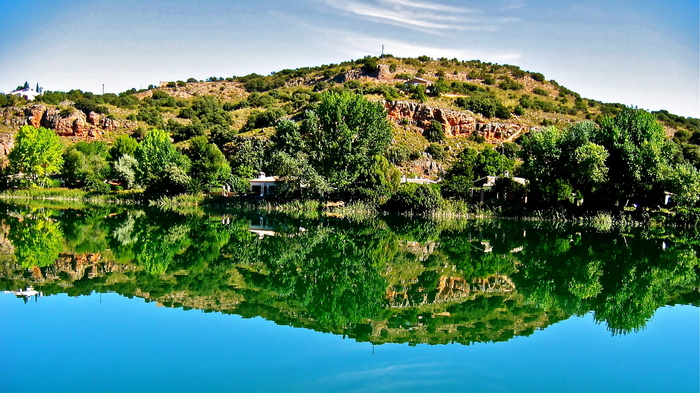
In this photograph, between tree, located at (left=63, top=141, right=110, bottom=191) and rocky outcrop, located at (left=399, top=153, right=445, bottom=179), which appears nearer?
tree, located at (left=63, top=141, right=110, bottom=191)

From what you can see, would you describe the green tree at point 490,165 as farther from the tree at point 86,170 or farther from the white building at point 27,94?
the white building at point 27,94

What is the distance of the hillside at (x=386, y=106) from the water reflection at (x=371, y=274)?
36.4m

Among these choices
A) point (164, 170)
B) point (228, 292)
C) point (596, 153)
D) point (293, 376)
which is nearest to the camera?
point (293, 376)

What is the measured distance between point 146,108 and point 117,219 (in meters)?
58.0

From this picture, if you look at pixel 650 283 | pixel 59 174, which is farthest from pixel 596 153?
pixel 59 174

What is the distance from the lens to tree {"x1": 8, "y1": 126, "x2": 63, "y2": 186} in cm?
5338

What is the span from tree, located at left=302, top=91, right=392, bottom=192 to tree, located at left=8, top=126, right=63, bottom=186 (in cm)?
2853

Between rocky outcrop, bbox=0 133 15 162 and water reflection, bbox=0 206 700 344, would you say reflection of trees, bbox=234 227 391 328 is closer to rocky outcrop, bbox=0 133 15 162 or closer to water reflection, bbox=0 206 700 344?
water reflection, bbox=0 206 700 344

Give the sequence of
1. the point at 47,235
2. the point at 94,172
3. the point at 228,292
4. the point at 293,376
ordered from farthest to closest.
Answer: the point at 94,172 → the point at 47,235 → the point at 228,292 → the point at 293,376

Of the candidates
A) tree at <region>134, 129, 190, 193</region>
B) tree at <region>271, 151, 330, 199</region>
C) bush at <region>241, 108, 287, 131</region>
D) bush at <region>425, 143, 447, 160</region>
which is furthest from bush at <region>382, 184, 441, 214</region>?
bush at <region>241, 108, 287, 131</region>

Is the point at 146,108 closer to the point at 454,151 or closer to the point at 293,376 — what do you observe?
the point at 454,151

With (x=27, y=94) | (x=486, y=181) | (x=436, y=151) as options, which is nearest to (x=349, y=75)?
(x=436, y=151)

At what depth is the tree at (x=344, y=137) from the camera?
4522 cm

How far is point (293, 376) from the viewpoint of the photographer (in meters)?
8.10
